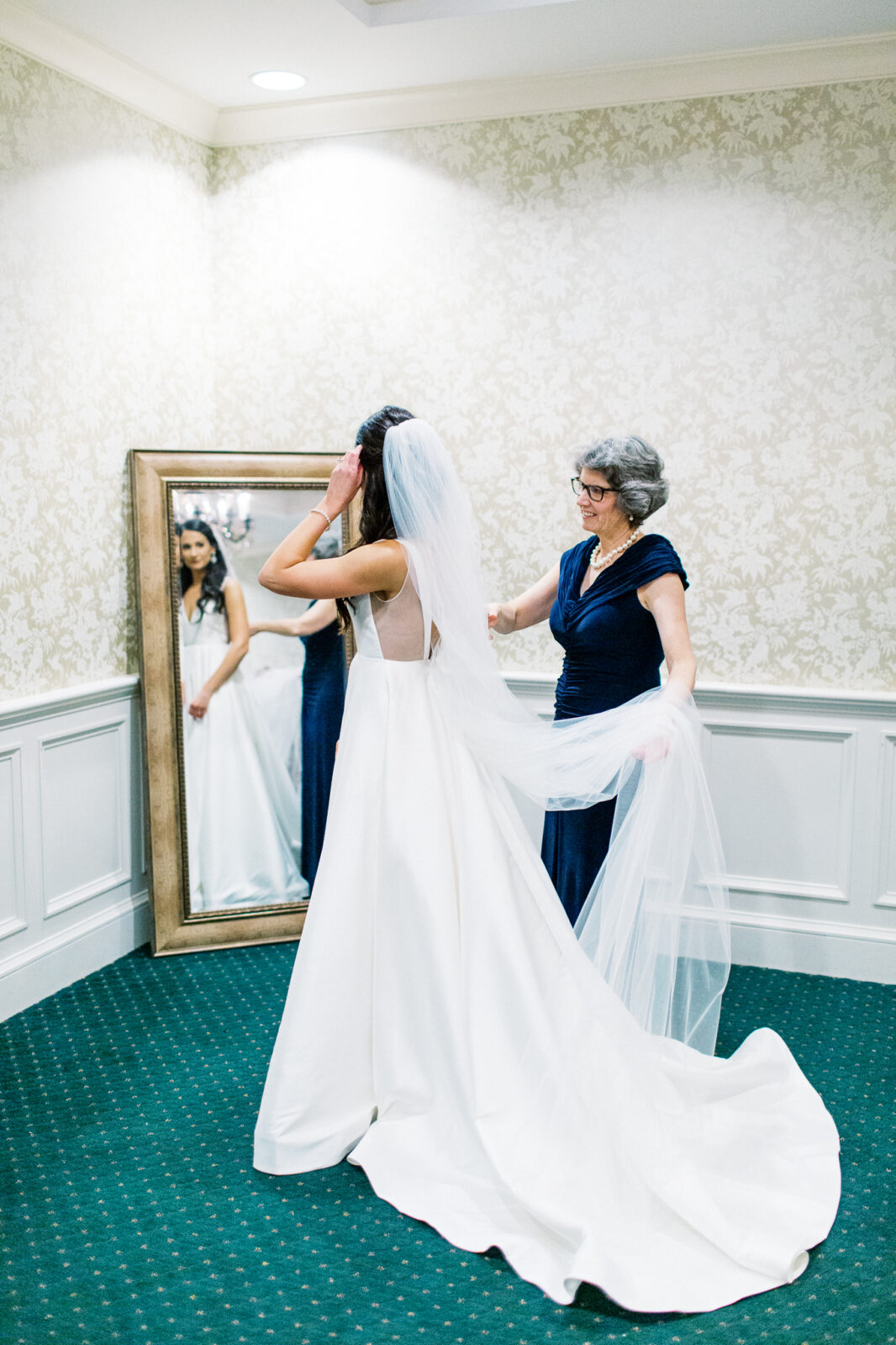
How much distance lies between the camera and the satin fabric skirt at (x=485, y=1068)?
219cm

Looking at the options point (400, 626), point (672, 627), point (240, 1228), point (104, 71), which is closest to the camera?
point (240, 1228)

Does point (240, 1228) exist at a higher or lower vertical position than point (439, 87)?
lower

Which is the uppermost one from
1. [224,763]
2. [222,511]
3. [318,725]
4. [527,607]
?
[222,511]

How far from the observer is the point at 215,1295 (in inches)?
83.3

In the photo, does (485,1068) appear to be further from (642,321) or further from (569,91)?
(569,91)

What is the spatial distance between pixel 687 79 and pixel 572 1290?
3376 millimetres

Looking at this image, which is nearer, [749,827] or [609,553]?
[609,553]

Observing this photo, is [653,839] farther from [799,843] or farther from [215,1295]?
[799,843]

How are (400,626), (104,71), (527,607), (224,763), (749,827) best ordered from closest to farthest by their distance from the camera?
(400,626), (527,607), (104,71), (749,827), (224,763)

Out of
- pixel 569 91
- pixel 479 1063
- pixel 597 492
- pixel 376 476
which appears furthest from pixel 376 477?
pixel 569 91

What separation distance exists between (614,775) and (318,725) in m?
1.68

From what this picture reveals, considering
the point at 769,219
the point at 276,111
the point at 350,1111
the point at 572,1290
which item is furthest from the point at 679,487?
the point at 572,1290

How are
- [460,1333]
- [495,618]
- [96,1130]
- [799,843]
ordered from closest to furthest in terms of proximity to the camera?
[460,1333]
[96,1130]
[495,618]
[799,843]

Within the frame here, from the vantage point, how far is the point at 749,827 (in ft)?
12.4
